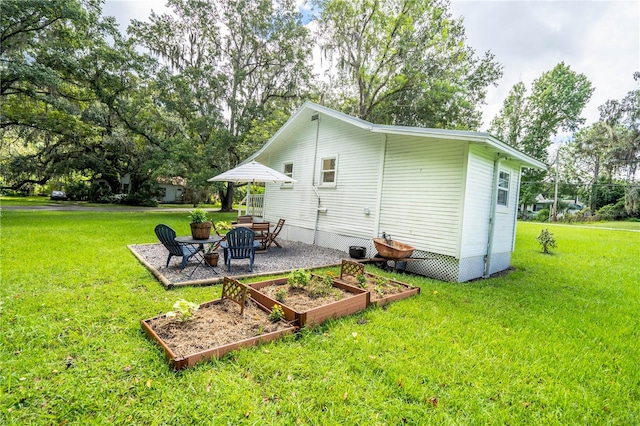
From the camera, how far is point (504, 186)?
7.55m

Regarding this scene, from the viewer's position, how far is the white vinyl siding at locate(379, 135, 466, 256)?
6.11 m

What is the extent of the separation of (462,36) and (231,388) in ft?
75.1

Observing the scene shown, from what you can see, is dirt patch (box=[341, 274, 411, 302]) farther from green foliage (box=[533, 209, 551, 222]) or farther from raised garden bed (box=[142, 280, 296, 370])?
green foliage (box=[533, 209, 551, 222])

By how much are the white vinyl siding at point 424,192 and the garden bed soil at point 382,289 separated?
68.0 inches

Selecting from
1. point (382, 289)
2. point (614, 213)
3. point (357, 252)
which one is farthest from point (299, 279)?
point (614, 213)

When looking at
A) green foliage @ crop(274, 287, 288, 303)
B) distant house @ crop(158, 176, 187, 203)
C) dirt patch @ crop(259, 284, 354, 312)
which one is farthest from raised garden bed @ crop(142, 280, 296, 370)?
distant house @ crop(158, 176, 187, 203)

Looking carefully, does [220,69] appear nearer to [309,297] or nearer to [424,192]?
[424,192]

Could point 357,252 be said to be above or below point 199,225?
below

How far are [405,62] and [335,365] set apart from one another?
18.0 metres

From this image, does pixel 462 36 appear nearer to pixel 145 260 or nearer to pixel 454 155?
pixel 454 155

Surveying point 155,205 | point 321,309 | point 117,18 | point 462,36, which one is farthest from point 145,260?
point 155,205

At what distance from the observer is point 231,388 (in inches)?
93.4

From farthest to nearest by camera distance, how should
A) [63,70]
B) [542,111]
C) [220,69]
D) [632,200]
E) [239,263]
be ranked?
1. [542,111]
2. [632,200]
3. [220,69]
4. [63,70]
5. [239,263]

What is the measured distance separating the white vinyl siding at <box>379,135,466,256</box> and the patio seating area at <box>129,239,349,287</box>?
6.33 ft
